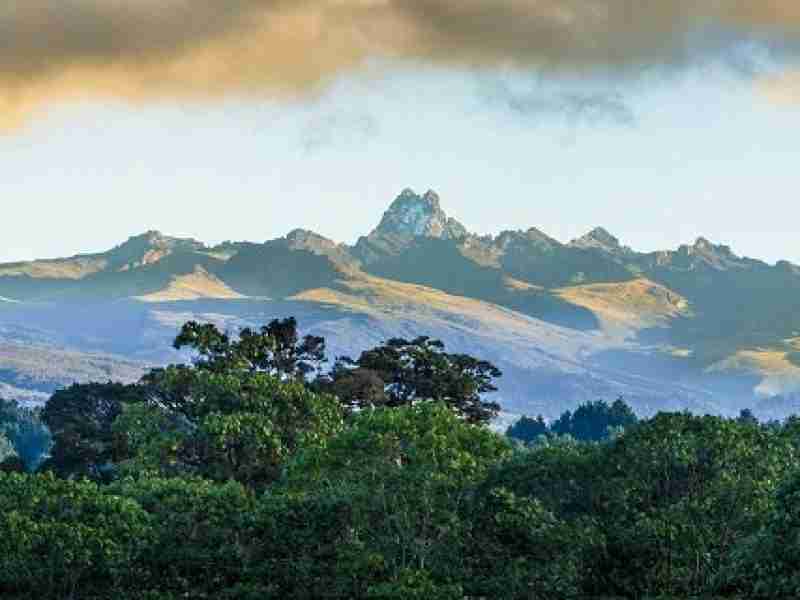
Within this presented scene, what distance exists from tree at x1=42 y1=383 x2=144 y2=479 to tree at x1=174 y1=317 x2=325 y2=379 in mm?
6475

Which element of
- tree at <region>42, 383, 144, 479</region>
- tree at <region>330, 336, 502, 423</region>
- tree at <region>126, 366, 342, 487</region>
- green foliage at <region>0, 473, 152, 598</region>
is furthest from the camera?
tree at <region>330, 336, 502, 423</region>

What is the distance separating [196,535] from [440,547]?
1035 cm

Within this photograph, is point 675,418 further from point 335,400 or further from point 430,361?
point 430,361

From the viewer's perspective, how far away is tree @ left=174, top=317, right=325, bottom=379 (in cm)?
10994

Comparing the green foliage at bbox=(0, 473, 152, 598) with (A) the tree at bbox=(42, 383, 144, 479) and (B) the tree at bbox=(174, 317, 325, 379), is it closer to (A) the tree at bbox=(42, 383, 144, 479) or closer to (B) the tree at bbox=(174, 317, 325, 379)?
(B) the tree at bbox=(174, 317, 325, 379)

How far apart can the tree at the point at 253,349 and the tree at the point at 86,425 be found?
21.2 feet

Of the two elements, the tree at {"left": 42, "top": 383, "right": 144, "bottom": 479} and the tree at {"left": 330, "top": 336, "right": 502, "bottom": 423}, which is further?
the tree at {"left": 330, "top": 336, "right": 502, "bottom": 423}

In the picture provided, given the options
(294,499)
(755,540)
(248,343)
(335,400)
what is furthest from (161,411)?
(755,540)

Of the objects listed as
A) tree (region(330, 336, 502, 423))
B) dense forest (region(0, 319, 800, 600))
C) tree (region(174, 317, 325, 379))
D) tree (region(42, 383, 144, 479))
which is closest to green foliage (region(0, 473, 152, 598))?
dense forest (region(0, 319, 800, 600))

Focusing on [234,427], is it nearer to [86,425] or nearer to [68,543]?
[68,543]

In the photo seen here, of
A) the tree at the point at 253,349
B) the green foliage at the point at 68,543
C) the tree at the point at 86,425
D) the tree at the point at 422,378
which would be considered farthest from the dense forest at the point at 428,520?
the tree at the point at 422,378

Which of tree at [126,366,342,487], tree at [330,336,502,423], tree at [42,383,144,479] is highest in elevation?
tree at [330,336,502,423]

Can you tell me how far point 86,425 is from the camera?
12369 centimetres

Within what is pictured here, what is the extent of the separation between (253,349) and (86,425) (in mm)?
16246
